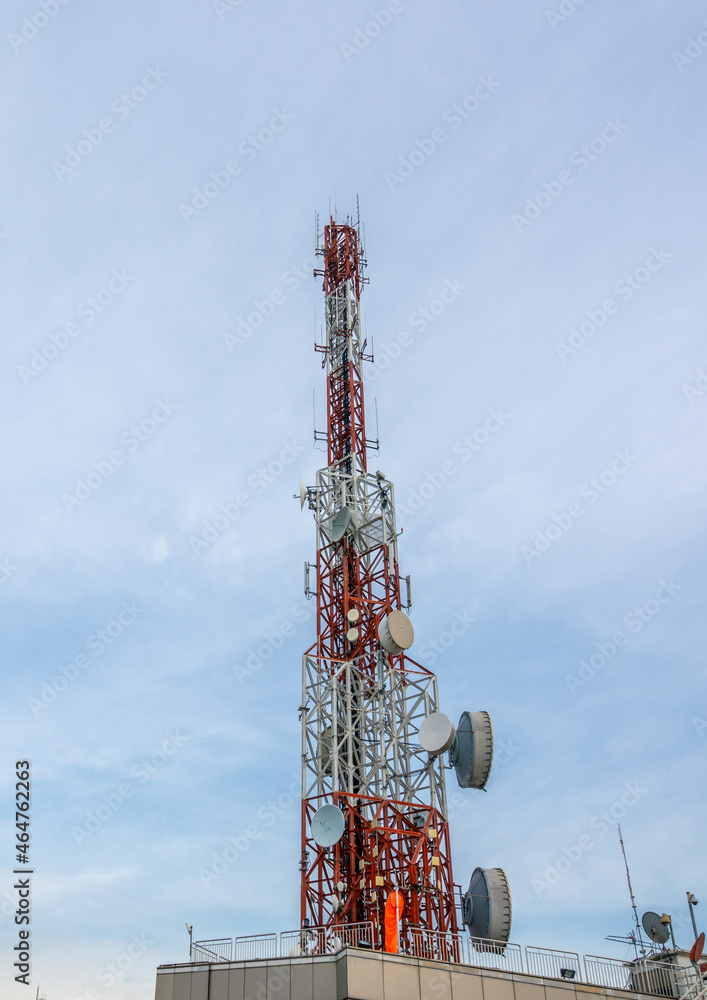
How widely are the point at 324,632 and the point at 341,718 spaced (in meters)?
5.88

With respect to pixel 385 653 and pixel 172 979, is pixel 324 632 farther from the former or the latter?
pixel 172 979

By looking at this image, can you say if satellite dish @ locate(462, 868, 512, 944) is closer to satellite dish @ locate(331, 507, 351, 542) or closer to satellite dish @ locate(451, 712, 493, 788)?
satellite dish @ locate(451, 712, 493, 788)

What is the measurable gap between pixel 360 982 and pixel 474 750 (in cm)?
1687

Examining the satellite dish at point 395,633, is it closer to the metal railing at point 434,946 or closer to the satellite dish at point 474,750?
the satellite dish at point 474,750

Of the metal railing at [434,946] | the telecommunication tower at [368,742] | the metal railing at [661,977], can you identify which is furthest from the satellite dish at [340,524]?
the metal railing at [661,977]

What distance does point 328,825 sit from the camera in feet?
153

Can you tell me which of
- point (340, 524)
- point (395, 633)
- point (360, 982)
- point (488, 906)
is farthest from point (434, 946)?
point (340, 524)

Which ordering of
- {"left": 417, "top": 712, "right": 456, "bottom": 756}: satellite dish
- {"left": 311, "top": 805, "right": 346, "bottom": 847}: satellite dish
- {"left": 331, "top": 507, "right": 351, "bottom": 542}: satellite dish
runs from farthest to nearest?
{"left": 331, "top": 507, "right": 351, "bottom": 542}: satellite dish → {"left": 417, "top": 712, "right": 456, "bottom": 756}: satellite dish → {"left": 311, "top": 805, "right": 346, "bottom": 847}: satellite dish

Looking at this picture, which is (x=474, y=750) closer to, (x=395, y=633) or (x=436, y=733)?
(x=436, y=733)

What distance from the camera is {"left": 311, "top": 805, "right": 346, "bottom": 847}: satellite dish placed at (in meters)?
46.2

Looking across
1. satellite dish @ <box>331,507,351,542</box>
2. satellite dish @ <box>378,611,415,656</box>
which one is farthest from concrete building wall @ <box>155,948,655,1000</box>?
satellite dish @ <box>331,507,351,542</box>

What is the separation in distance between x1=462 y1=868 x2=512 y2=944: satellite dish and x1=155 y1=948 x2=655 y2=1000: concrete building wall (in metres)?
6.82

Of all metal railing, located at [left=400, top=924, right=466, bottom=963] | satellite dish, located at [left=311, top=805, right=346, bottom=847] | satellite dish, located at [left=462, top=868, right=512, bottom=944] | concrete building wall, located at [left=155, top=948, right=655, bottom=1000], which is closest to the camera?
concrete building wall, located at [left=155, top=948, right=655, bottom=1000]

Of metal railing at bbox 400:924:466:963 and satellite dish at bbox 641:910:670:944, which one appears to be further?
satellite dish at bbox 641:910:670:944
